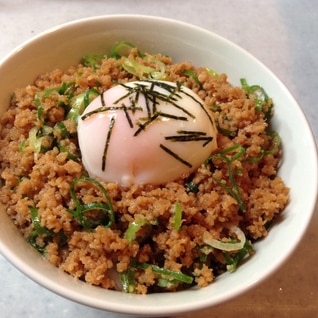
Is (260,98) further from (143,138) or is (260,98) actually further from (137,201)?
(137,201)

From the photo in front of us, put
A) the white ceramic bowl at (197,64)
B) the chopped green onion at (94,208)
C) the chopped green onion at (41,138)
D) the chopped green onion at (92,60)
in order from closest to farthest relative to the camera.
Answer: the white ceramic bowl at (197,64) → the chopped green onion at (94,208) → the chopped green onion at (41,138) → the chopped green onion at (92,60)

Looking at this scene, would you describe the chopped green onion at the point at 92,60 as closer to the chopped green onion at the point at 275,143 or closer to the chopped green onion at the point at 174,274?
the chopped green onion at the point at 275,143

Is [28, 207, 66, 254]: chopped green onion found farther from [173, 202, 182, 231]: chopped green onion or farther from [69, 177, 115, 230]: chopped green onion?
[173, 202, 182, 231]: chopped green onion

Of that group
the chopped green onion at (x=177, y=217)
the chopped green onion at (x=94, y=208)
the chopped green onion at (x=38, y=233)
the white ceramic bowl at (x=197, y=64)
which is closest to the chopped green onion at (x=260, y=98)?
the white ceramic bowl at (x=197, y=64)

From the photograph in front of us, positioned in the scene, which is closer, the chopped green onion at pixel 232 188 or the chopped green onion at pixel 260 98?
the chopped green onion at pixel 232 188

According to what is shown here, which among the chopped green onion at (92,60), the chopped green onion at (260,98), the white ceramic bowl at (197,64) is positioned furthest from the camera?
the chopped green onion at (92,60)

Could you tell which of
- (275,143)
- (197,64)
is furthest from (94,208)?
(197,64)
